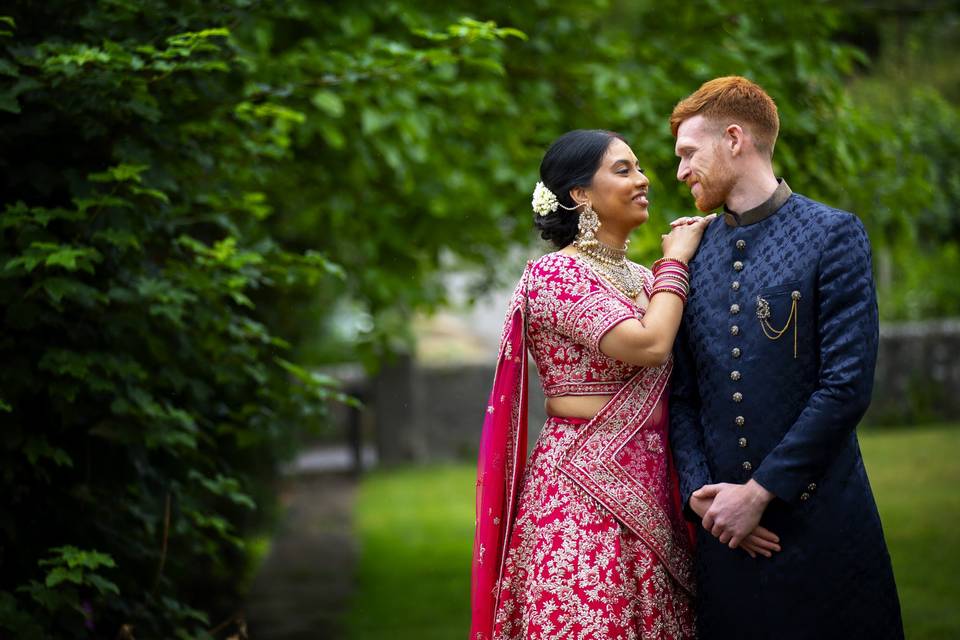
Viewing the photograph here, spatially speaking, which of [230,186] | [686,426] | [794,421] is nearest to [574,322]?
[686,426]

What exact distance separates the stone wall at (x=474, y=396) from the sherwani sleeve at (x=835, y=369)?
40.8ft

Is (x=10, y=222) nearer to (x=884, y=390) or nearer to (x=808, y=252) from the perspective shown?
(x=808, y=252)

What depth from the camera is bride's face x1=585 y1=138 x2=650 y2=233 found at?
3.24 m

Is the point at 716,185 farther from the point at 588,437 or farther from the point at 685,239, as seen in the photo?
the point at 588,437

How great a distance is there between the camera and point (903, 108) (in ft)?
25.0

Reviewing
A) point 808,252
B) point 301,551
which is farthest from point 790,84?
point 301,551

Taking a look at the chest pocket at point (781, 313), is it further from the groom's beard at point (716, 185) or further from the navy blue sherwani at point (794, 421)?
the groom's beard at point (716, 185)

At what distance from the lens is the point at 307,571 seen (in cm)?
951

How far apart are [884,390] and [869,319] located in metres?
14.0

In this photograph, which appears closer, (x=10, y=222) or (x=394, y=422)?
(x=10, y=222)

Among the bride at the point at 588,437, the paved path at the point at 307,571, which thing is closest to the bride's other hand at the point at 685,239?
the bride at the point at 588,437

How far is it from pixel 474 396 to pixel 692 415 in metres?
13.2

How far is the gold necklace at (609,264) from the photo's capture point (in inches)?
128

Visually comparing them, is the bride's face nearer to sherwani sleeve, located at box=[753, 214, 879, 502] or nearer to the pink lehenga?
the pink lehenga
